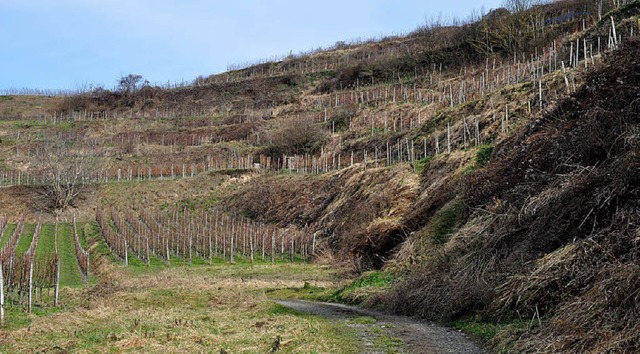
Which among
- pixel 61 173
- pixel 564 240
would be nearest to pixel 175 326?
pixel 564 240

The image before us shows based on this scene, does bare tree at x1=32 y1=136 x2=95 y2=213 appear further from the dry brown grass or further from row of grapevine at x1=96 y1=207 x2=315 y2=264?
the dry brown grass

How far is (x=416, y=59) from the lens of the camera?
274 feet

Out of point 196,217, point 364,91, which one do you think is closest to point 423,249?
point 196,217

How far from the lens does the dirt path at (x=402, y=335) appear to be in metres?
10.4

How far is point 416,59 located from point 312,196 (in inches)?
1724

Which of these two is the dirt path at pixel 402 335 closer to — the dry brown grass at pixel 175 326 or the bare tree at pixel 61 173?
the dry brown grass at pixel 175 326

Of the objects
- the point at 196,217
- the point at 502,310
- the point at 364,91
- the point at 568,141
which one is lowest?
the point at 196,217

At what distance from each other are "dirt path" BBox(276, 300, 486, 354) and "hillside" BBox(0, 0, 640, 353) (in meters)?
0.63

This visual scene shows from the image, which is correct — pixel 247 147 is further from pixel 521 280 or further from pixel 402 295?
pixel 521 280

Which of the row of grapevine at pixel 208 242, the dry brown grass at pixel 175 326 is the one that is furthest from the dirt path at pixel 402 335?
the row of grapevine at pixel 208 242

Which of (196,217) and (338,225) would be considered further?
(196,217)

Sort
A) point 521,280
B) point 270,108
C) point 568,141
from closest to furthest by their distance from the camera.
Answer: point 521,280
point 568,141
point 270,108

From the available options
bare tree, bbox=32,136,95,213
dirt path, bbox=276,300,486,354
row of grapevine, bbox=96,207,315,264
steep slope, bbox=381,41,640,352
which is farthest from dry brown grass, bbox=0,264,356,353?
bare tree, bbox=32,136,95,213

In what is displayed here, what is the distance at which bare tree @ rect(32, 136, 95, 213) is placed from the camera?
59.0 meters
